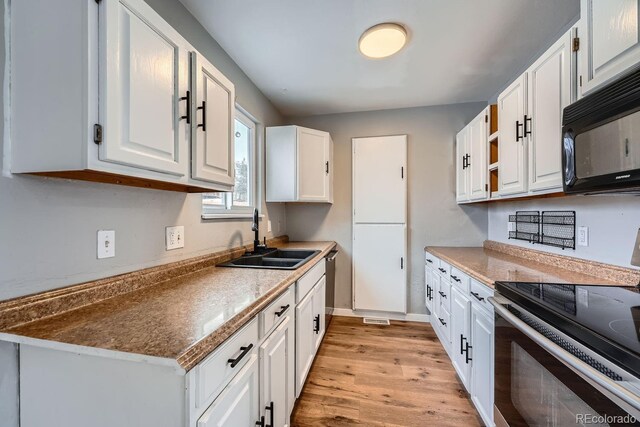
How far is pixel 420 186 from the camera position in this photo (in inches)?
120

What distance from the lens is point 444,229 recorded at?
9.78 feet

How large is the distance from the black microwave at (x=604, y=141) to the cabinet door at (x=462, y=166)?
1488mm

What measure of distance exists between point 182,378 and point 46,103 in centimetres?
88

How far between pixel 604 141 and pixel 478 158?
1422mm

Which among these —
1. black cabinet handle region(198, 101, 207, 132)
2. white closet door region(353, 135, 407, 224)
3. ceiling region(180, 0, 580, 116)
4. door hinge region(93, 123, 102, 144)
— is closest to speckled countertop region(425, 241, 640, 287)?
white closet door region(353, 135, 407, 224)

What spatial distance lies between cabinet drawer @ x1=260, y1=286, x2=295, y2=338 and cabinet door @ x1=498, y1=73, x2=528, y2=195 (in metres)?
1.61

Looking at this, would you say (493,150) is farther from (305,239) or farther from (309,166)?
(305,239)

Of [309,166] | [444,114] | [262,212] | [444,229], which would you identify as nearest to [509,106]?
[444,114]

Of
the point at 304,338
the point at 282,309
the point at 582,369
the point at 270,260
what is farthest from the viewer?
the point at 270,260

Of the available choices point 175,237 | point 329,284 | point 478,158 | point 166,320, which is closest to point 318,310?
point 329,284

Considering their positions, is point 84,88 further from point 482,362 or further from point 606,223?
point 606,223

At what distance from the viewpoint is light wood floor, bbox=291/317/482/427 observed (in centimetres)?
161

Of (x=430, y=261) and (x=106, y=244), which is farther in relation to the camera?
(x=430, y=261)

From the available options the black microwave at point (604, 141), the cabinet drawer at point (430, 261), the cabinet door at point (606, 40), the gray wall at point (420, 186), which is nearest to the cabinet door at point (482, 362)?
the black microwave at point (604, 141)
